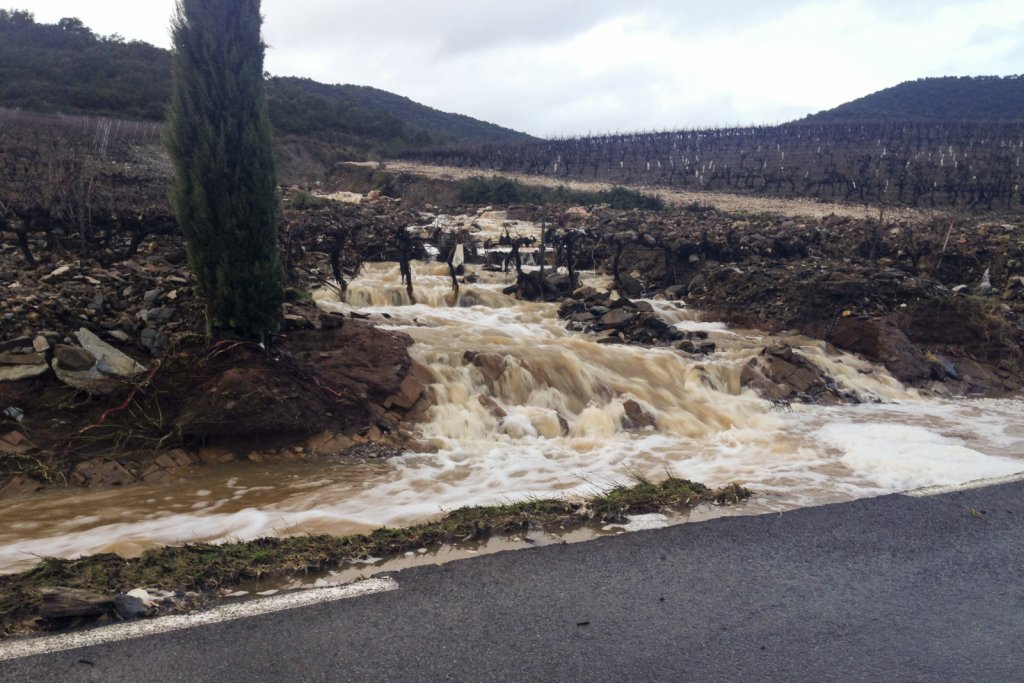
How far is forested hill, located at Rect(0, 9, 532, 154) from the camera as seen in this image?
40.5 m

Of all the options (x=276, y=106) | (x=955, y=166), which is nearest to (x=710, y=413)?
(x=955, y=166)

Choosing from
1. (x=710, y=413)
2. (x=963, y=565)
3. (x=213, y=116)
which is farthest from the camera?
(x=710, y=413)

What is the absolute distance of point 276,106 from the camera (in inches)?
2013

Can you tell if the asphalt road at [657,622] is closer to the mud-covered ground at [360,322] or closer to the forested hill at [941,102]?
the mud-covered ground at [360,322]

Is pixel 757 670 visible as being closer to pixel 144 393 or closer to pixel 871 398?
pixel 144 393

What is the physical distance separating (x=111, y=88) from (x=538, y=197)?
3020cm

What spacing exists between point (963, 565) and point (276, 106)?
53926mm

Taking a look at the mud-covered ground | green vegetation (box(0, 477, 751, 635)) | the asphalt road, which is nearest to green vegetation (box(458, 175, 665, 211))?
the mud-covered ground

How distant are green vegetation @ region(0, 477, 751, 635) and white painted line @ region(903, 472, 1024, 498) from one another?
149cm

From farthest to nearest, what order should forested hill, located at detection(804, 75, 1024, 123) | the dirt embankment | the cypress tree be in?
forested hill, located at detection(804, 75, 1024, 123), the dirt embankment, the cypress tree

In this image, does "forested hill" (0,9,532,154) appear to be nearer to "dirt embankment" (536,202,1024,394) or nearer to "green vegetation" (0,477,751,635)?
"dirt embankment" (536,202,1024,394)

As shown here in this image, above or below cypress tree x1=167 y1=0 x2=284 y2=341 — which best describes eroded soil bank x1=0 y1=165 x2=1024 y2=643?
below

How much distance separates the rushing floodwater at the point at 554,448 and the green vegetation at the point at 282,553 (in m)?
0.78

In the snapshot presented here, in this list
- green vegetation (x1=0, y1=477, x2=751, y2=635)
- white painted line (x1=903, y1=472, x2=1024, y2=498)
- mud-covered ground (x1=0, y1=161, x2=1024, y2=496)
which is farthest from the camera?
mud-covered ground (x1=0, y1=161, x2=1024, y2=496)
